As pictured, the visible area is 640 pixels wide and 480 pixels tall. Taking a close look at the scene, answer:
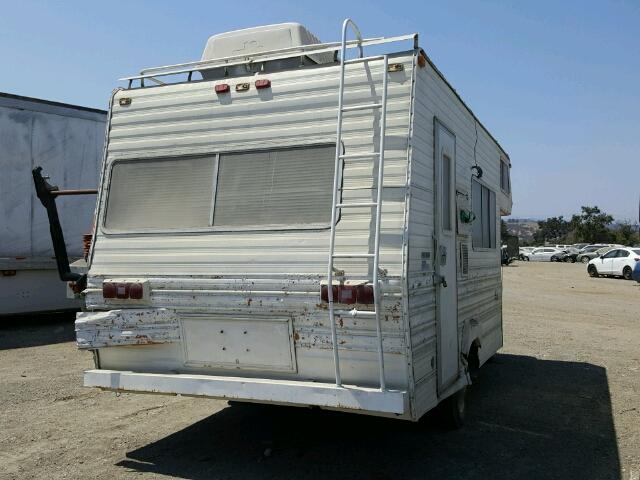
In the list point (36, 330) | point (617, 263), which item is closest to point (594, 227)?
point (617, 263)

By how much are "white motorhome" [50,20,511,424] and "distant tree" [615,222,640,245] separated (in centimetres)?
6825

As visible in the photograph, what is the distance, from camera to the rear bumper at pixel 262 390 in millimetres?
4055

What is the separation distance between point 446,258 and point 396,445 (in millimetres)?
1617

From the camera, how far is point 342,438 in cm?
548

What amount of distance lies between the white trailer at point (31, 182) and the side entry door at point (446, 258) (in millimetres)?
7876

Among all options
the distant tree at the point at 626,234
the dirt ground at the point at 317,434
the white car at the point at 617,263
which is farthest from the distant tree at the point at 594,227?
the dirt ground at the point at 317,434

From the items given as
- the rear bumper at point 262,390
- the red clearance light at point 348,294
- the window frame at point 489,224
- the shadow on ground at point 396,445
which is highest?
the window frame at point 489,224

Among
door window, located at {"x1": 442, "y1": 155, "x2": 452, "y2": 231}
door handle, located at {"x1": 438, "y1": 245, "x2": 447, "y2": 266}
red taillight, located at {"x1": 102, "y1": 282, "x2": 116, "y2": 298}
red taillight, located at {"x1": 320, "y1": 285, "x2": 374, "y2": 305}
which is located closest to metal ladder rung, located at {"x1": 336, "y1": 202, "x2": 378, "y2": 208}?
red taillight, located at {"x1": 320, "y1": 285, "x2": 374, "y2": 305}

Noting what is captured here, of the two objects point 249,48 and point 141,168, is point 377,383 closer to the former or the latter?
point 141,168

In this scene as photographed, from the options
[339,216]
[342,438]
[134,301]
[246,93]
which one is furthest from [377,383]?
[246,93]

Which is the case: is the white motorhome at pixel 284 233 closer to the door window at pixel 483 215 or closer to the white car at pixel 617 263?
the door window at pixel 483 215

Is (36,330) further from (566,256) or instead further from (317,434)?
(566,256)

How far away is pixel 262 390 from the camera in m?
4.39

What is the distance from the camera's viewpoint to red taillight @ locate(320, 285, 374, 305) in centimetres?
410
